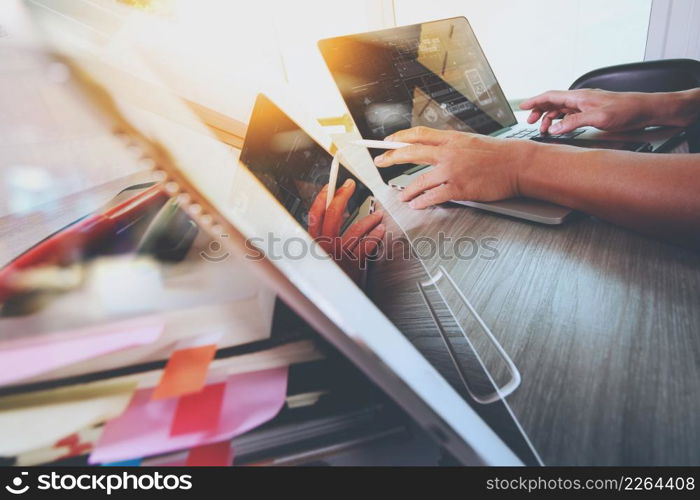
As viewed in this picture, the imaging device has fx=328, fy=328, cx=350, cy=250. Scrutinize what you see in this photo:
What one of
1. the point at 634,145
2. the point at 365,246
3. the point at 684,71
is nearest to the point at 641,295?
the point at 365,246

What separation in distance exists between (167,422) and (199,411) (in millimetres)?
23

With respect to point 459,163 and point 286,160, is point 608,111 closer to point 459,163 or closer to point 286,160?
point 459,163

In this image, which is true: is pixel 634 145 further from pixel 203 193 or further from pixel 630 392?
pixel 203 193

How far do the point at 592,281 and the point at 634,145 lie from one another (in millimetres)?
436

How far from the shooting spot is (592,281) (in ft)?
1.10

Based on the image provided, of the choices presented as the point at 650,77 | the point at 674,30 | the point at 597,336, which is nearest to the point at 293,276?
the point at 597,336

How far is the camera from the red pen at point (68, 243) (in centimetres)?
35

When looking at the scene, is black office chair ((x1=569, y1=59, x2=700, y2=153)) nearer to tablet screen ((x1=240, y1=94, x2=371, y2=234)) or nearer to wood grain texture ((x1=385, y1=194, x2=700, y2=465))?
wood grain texture ((x1=385, y1=194, x2=700, y2=465))

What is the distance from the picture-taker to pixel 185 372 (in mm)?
252

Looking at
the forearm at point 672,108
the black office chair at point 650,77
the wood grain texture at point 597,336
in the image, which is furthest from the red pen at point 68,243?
the black office chair at point 650,77

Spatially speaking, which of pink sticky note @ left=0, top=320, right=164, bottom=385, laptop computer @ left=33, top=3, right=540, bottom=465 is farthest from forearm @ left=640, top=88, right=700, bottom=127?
pink sticky note @ left=0, top=320, right=164, bottom=385

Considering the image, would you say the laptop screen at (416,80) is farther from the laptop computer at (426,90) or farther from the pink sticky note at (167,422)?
the pink sticky note at (167,422)

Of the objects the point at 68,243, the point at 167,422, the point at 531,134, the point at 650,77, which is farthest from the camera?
the point at 650,77

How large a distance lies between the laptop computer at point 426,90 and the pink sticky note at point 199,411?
443 mm
